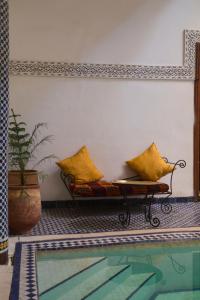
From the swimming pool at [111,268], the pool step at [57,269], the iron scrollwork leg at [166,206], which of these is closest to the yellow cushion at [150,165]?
the iron scrollwork leg at [166,206]

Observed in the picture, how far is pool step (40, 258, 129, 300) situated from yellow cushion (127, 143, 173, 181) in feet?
9.97

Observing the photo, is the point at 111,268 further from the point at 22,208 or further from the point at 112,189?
the point at 112,189

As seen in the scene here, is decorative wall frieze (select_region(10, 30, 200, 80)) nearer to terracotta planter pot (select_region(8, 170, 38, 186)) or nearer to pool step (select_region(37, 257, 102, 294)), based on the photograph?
terracotta planter pot (select_region(8, 170, 38, 186))

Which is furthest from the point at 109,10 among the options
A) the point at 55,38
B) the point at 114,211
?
the point at 114,211

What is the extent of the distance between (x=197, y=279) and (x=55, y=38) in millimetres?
4462

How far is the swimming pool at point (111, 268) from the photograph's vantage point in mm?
3025

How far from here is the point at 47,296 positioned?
115 inches

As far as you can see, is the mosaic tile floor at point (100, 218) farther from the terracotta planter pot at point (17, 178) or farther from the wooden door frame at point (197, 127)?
the terracotta planter pot at point (17, 178)

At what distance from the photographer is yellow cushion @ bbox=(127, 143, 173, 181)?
6.68 metres

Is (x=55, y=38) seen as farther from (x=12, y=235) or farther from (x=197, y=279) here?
(x=197, y=279)

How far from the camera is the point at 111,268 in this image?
359cm

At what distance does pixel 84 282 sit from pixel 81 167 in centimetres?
333

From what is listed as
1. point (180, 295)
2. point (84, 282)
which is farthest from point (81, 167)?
point (180, 295)

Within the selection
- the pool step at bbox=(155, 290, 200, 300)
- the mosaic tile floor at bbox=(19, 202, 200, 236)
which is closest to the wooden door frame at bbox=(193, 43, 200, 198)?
the mosaic tile floor at bbox=(19, 202, 200, 236)
